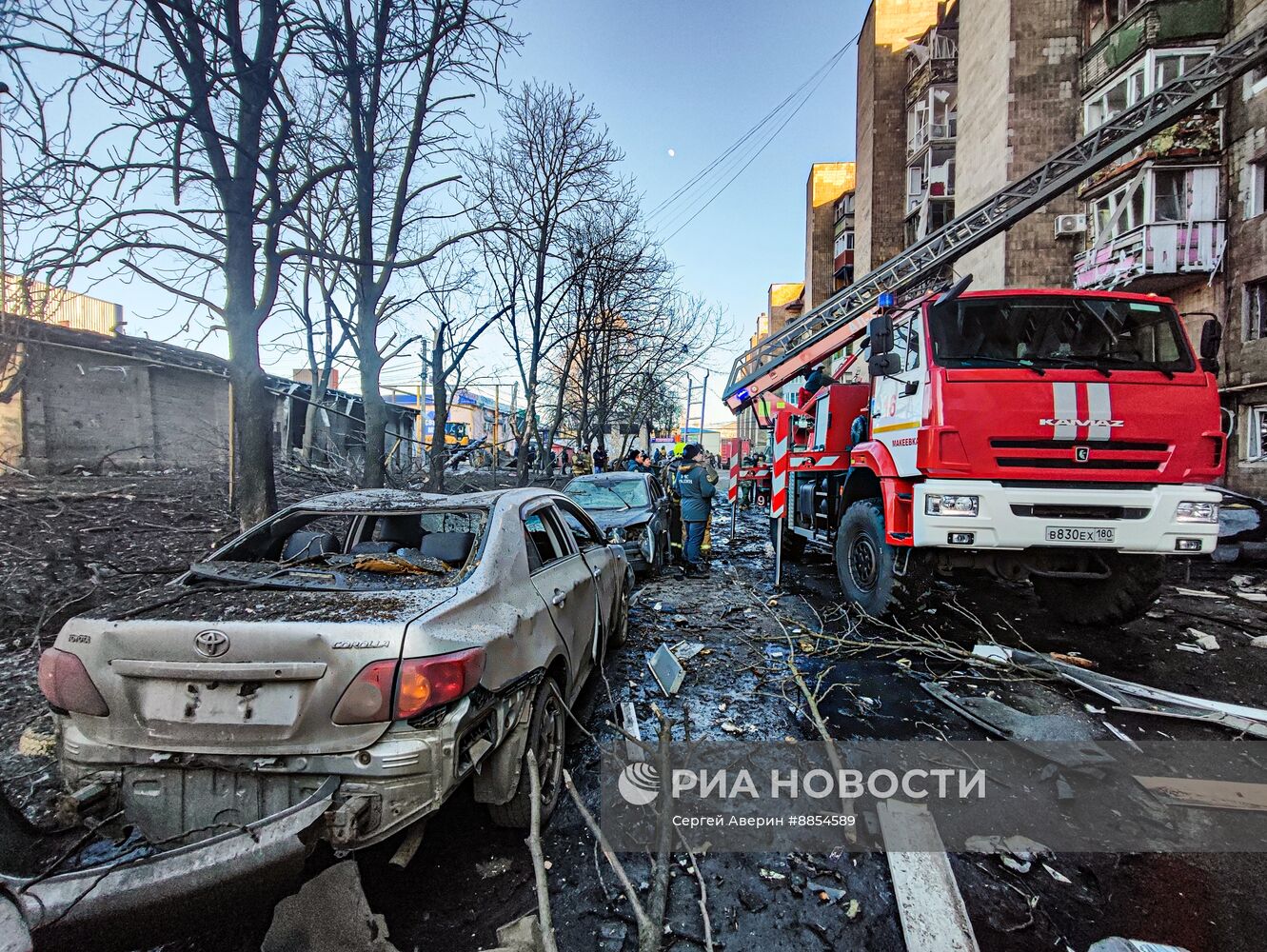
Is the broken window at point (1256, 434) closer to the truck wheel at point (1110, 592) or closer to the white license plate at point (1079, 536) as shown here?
the truck wheel at point (1110, 592)

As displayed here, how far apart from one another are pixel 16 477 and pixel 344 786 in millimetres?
10133

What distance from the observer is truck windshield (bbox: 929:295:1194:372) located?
4.68 meters

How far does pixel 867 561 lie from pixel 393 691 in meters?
4.96

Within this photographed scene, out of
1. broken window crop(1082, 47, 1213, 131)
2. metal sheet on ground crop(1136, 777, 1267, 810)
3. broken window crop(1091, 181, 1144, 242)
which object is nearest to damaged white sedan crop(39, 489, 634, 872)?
metal sheet on ground crop(1136, 777, 1267, 810)

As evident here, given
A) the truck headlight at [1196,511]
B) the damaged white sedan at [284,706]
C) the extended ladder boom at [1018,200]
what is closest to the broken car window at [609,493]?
the extended ladder boom at [1018,200]

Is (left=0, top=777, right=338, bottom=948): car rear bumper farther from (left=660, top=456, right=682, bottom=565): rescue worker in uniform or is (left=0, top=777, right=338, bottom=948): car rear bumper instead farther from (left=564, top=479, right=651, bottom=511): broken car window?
(left=660, top=456, right=682, bottom=565): rescue worker in uniform

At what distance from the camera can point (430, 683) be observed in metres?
1.92

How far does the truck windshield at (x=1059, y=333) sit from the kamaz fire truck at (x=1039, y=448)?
0.04 feet

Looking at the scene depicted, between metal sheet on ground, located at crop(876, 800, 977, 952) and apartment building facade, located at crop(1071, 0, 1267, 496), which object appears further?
apartment building facade, located at crop(1071, 0, 1267, 496)

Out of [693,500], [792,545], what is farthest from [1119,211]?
[693,500]

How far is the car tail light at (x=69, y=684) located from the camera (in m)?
1.98

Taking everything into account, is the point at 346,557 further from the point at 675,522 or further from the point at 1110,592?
the point at 675,522

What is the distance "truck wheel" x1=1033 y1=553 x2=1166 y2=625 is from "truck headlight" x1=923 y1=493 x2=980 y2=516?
45.4 inches

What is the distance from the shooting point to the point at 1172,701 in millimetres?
3656
